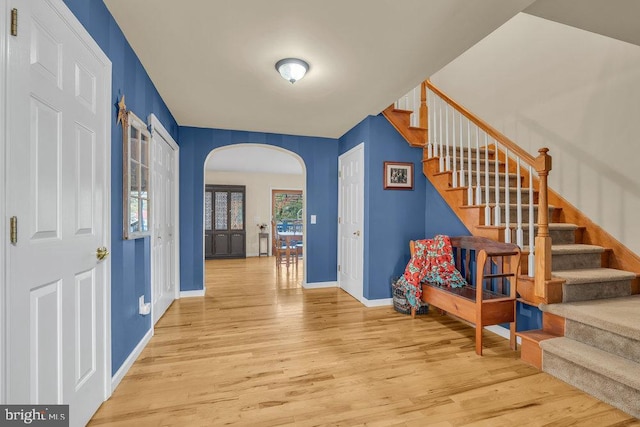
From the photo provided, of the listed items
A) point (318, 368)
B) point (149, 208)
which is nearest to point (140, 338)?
point (149, 208)

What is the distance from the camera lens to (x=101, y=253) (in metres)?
1.65

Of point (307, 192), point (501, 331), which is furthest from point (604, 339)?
point (307, 192)

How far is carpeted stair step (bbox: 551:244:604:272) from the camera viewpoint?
2.56m

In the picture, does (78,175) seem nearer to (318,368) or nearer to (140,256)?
(140,256)

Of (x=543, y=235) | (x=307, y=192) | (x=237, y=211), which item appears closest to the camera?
(x=543, y=235)

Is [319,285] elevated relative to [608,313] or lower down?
lower down

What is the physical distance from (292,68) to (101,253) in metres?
1.90

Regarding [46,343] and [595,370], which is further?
[595,370]

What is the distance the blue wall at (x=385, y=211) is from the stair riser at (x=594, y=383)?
6.01ft

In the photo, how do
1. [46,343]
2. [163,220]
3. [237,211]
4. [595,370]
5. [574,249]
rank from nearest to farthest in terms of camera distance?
1. [46,343]
2. [595,370]
3. [574,249]
4. [163,220]
5. [237,211]

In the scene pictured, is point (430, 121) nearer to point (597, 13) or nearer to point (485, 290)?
point (597, 13)

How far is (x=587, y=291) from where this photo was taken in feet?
7.65

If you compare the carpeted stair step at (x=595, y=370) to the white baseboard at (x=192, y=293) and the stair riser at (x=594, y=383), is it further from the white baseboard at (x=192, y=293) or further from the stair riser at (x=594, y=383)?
the white baseboard at (x=192, y=293)

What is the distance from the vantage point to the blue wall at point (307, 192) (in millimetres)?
4105
